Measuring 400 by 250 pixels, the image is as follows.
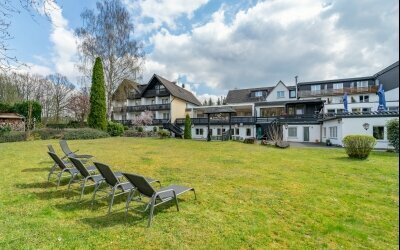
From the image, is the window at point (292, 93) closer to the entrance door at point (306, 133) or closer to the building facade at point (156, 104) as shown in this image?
the entrance door at point (306, 133)

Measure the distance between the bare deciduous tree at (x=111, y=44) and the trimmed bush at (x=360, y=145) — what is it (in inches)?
990

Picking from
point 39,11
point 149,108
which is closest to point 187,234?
point 39,11

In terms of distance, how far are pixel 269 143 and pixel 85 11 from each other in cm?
2604

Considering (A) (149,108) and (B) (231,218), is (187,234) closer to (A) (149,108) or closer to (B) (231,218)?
(B) (231,218)

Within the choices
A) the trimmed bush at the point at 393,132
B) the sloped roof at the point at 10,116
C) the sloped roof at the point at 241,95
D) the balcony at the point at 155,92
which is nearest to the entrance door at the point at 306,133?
the trimmed bush at the point at 393,132

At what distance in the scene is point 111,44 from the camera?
2931cm

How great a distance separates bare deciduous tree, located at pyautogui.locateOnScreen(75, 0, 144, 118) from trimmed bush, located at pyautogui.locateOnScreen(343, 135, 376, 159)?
25.2m

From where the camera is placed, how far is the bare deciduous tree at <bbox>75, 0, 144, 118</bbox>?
2859cm

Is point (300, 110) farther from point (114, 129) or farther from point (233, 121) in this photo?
point (114, 129)

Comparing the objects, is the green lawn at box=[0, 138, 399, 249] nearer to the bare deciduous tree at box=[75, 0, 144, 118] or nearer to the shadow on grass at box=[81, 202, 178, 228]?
the shadow on grass at box=[81, 202, 178, 228]

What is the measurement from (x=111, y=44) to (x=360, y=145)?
90.5ft

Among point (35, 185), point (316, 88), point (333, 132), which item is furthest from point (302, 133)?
point (35, 185)

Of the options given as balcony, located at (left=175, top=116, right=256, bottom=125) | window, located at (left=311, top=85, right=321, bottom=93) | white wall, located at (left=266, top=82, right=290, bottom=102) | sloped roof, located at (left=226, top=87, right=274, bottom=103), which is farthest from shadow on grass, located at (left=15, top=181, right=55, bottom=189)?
window, located at (left=311, top=85, right=321, bottom=93)

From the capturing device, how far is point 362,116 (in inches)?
830
